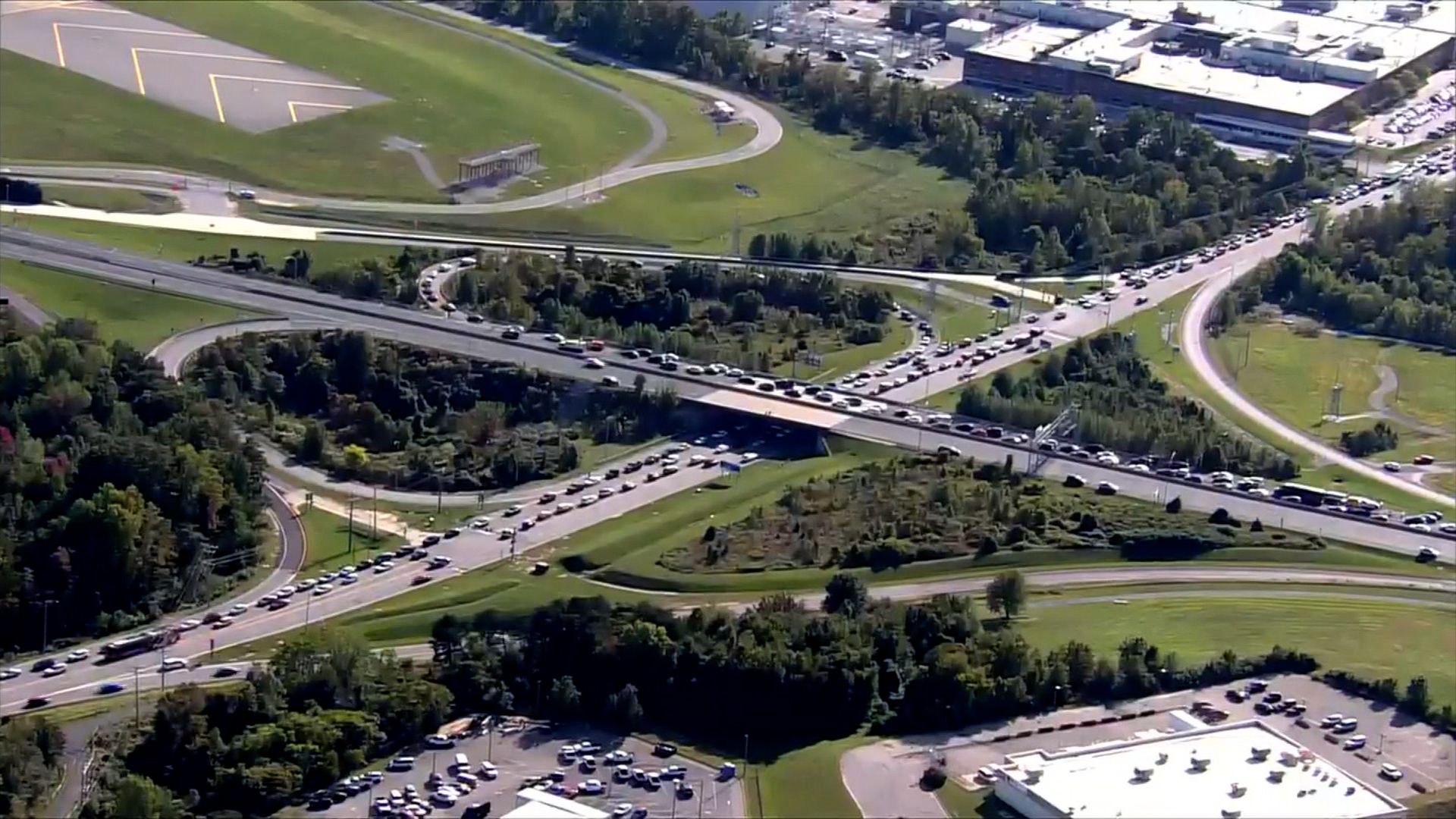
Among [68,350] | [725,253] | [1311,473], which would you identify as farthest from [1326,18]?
[68,350]

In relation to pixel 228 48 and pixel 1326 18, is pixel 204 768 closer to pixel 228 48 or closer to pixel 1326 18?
pixel 228 48

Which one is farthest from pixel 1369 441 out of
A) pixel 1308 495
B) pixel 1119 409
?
pixel 1119 409

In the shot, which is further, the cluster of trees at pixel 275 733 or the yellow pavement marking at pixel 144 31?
the yellow pavement marking at pixel 144 31

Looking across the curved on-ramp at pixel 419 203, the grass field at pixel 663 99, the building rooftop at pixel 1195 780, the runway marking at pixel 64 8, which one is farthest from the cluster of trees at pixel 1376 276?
the runway marking at pixel 64 8

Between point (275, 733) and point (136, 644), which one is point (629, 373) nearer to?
point (136, 644)

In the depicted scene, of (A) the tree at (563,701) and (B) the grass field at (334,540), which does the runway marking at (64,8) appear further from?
(A) the tree at (563,701)

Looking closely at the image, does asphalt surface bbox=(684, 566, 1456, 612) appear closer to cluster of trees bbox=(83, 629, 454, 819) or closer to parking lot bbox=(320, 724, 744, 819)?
parking lot bbox=(320, 724, 744, 819)
